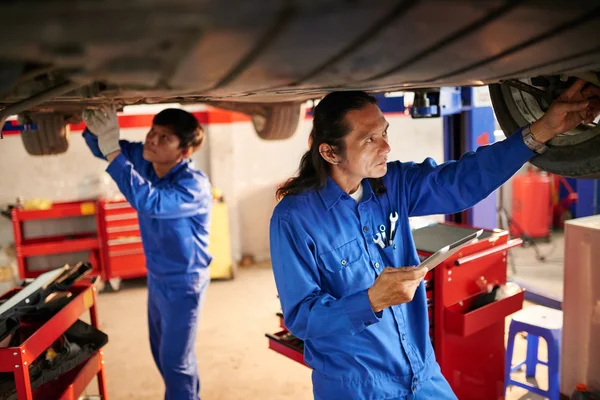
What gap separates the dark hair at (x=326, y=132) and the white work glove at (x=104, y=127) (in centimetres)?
94

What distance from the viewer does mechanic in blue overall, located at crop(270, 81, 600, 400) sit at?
1371 mm

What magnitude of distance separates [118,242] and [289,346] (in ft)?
10.3

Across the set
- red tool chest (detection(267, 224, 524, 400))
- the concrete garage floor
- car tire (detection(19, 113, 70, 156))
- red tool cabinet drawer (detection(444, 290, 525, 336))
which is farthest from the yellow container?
red tool cabinet drawer (detection(444, 290, 525, 336))

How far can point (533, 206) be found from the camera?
596cm

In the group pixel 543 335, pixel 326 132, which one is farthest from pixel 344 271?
pixel 543 335

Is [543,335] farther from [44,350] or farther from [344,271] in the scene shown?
[44,350]

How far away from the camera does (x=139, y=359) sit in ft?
11.6

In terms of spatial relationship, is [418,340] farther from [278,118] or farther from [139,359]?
[139,359]

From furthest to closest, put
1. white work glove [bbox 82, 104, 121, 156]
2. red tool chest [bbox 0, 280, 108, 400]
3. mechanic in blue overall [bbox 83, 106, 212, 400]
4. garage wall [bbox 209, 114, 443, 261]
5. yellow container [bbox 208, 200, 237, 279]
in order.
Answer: garage wall [bbox 209, 114, 443, 261] < yellow container [bbox 208, 200, 237, 279] < mechanic in blue overall [bbox 83, 106, 212, 400] < white work glove [bbox 82, 104, 121, 156] < red tool chest [bbox 0, 280, 108, 400]

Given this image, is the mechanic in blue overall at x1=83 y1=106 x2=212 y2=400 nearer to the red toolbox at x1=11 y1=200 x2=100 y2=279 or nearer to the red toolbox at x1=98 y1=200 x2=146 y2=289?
the red toolbox at x1=98 y1=200 x2=146 y2=289

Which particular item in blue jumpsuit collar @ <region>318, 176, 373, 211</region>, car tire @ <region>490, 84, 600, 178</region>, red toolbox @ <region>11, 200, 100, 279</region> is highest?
car tire @ <region>490, 84, 600, 178</region>

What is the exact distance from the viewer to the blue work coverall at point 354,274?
4.51ft

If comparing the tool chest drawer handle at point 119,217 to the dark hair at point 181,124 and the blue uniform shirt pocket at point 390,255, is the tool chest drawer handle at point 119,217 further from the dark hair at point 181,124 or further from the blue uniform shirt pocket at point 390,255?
the blue uniform shirt pocket at point 390,255

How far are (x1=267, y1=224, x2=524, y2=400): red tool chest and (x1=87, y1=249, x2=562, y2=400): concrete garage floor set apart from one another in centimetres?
45
